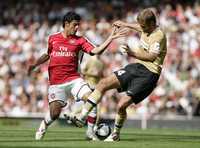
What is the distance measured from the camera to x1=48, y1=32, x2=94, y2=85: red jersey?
50.1 ft

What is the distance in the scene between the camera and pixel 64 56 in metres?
15.3

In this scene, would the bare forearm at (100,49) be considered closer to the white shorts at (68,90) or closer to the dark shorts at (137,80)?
the dark shorts at (137,80)

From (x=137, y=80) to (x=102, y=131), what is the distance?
122cm

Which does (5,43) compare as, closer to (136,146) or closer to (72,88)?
(72,88)

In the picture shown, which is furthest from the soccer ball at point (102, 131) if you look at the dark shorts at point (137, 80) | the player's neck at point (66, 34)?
the player's neck at point (66, 34)

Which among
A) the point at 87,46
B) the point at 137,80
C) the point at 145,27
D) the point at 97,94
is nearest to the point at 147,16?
the point at 145,27

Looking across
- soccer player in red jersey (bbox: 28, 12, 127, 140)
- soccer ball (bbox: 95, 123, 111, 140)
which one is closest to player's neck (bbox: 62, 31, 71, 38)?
soccer player in red jersey (bbox: 28, 12, 127, 140)

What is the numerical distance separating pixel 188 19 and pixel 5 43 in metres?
8.05

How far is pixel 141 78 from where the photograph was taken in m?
14.7

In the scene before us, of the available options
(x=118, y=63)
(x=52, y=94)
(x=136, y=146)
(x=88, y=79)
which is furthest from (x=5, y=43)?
(x=136, y=146)

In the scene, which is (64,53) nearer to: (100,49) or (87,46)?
(87,46)

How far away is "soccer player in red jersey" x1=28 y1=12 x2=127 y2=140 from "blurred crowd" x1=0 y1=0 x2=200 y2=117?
29.2 ft

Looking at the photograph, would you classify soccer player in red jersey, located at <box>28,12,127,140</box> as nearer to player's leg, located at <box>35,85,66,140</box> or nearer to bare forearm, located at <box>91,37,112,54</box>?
player's leg, located at <box>35,85,66,140</box>

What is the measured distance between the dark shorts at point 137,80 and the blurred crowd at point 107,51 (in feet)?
32.1
